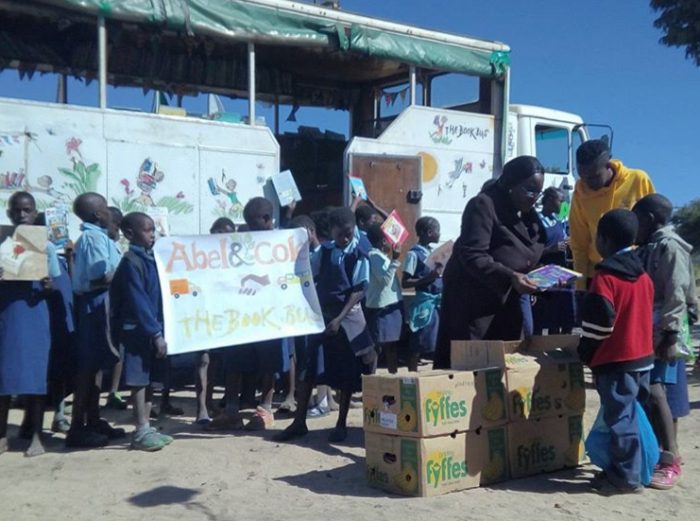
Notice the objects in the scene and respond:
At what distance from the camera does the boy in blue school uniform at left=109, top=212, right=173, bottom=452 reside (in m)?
5.57

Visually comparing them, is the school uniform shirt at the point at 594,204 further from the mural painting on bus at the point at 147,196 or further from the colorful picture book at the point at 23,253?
the mural painting on bus at the point at 147,196

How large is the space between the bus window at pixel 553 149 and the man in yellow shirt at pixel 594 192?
5904mm

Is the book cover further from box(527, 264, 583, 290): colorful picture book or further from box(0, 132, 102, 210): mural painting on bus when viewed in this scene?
box(527, 264, 583, 290): colorful picture book

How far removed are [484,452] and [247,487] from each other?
1460mm

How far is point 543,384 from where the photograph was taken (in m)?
4.98

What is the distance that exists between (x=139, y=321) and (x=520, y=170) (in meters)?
2.84

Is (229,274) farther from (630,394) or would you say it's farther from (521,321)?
(630,394)

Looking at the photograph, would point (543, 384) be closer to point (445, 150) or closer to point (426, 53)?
point (445, 150)

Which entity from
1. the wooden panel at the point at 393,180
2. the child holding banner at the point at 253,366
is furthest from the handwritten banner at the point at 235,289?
the wooden panel at the point at 393,180

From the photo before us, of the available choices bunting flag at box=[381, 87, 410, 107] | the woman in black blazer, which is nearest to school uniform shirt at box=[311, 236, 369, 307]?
the woman in black blazer

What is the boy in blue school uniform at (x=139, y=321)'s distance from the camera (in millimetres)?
5570

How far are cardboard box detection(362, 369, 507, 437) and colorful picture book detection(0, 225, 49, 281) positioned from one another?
2429mm

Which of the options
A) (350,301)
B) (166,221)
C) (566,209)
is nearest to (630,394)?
(350,301)

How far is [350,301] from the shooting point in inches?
238
